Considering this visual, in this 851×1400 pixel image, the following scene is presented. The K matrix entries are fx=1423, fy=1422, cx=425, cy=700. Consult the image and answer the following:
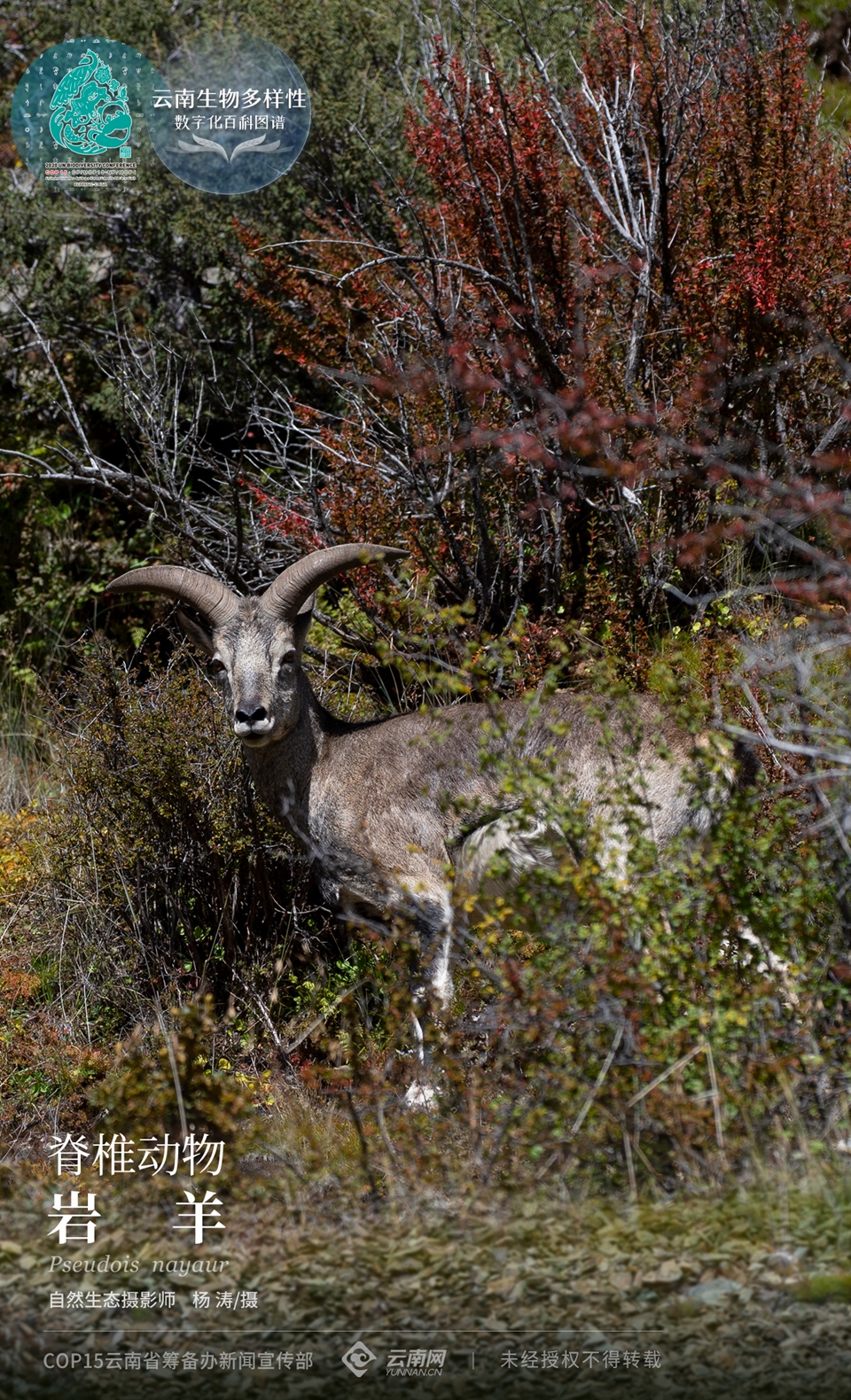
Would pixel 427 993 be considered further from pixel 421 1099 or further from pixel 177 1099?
pixel 177 1099

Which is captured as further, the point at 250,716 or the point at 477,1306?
the point at 250,716

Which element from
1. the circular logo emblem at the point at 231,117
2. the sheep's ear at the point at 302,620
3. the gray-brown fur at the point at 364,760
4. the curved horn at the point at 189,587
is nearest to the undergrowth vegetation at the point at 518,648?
the gray-brown fur at the point at 364,760

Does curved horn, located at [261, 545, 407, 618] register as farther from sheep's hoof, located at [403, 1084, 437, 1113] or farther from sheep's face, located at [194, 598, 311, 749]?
sheep's hoof, located at [403, 1084, 437, 1113]

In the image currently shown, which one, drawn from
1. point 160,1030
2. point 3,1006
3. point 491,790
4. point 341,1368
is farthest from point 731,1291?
point 3,1006

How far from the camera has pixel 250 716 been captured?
7.34 m

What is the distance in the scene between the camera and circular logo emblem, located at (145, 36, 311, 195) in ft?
39.6

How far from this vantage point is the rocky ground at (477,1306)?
4527 mm

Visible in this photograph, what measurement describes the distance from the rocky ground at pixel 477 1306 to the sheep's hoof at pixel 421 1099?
0.90 meters

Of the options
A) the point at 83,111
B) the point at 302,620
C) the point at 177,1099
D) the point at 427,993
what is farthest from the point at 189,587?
the point at 83,111

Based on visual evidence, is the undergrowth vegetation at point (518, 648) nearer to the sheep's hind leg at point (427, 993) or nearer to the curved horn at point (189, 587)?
the sheep's hind leg at point (427, 993)

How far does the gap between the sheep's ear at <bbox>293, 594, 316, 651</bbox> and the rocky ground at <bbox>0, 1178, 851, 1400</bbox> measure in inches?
140

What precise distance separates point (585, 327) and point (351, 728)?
3177mm

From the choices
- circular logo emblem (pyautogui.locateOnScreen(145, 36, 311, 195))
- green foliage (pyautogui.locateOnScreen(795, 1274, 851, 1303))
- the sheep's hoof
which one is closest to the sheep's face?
the sheep's hoof

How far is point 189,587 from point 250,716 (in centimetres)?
100
